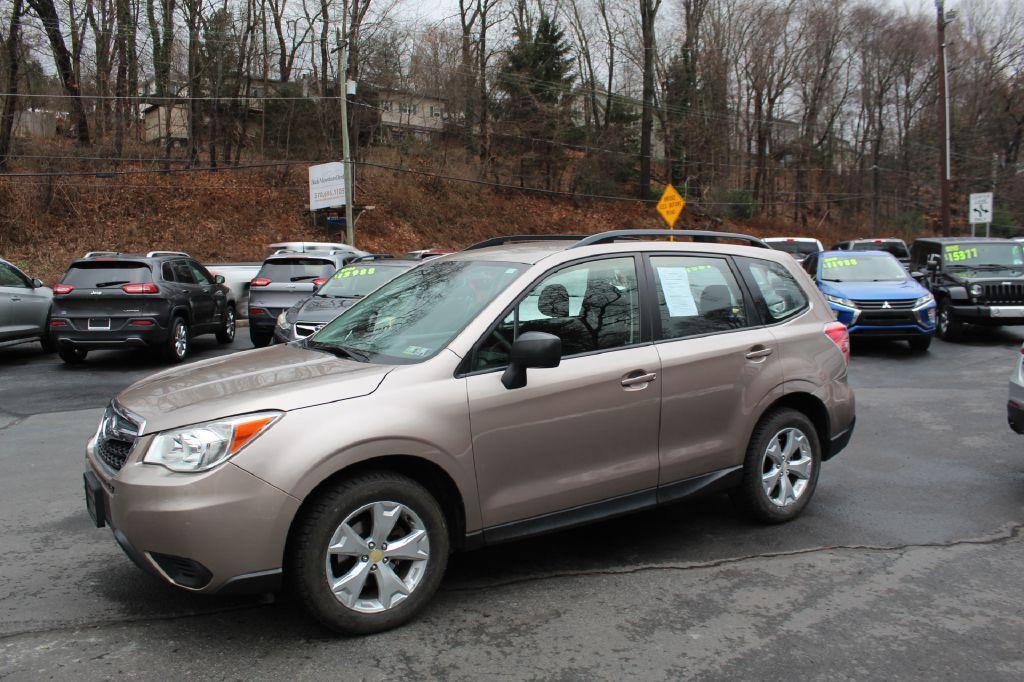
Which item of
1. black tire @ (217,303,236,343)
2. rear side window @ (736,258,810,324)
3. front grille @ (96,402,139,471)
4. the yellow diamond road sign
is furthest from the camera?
the yellow diamond road sign

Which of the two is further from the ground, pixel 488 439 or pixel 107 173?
pixel 107 173

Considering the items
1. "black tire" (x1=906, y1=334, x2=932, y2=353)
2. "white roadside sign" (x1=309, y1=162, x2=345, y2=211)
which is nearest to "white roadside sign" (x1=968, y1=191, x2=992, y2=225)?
"black tire" (x1=906, y1=334, x2=932, y2=353)

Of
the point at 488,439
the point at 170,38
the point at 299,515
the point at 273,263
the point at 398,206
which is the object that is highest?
the point at 170,38

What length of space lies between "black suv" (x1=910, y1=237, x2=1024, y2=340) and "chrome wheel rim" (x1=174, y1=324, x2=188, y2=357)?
13.4 m

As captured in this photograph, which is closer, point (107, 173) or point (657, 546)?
point (657, 546)

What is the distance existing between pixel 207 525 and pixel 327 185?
27.6 m

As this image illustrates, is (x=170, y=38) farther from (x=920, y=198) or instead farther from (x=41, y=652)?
(x=920, y=198)

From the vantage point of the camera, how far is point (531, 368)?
382 cm

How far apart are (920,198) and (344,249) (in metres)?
50.0

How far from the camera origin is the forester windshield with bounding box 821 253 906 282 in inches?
542

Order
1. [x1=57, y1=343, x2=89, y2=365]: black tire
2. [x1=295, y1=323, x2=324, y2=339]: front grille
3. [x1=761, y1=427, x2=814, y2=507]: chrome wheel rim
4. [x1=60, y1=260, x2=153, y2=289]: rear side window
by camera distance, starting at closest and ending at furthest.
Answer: [x1=761, y1=427, x2=814, y2=507]: chrome wheel rim, [x1=295, y1=323, x2=324, y2=339]: front grille, [x1=60, y1=260, x2=153, y2=289]: rear side window, [x1=57, y1=343, x2=89, y2=365]: black tire

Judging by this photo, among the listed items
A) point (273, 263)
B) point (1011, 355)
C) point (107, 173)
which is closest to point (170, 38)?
point (107, 173)

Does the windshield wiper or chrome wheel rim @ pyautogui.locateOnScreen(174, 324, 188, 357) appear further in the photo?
chrome wheel rim @ pyautogui.locateOnScreen(174, 324, 188, 357)

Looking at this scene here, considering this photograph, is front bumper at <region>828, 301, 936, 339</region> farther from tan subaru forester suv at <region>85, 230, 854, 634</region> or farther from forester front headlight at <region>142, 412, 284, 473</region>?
forester front headlight at <region>142, 412, 284, 473</region>
